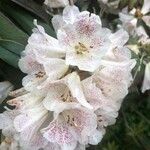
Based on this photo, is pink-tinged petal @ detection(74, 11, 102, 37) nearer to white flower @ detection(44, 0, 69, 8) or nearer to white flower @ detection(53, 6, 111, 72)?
white flower @ detection(53, 6, 111, 72)

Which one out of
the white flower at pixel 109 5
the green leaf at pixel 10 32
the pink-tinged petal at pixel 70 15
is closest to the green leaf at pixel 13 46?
the green leaf at pixel 10 32

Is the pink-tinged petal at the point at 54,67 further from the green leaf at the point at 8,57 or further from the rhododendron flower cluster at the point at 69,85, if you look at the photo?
the green leaf at the point at 8,57

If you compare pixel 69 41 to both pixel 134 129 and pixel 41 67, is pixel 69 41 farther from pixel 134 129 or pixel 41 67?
pixel 134 129

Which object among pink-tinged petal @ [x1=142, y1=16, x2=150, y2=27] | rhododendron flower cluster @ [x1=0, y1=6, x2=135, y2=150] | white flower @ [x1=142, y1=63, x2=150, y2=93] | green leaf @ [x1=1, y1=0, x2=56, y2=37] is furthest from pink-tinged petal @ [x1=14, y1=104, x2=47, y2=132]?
pink-tinged petal @ [x1=142, y1=16, x2=150, y2=27]

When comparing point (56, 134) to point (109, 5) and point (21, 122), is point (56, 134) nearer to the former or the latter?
point (21, 122)

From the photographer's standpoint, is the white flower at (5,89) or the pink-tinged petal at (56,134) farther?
the white flower at (5,89)

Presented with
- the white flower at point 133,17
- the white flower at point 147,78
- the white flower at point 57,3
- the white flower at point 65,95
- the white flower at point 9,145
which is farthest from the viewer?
the white flower at point 133,17

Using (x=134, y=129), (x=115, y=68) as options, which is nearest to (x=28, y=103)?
(x=115, y=68)
